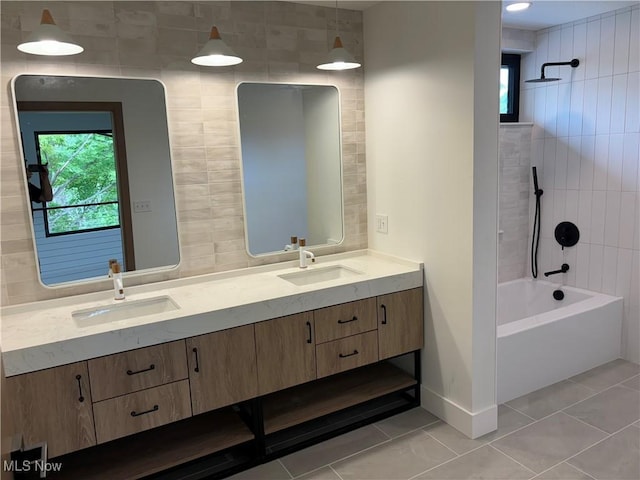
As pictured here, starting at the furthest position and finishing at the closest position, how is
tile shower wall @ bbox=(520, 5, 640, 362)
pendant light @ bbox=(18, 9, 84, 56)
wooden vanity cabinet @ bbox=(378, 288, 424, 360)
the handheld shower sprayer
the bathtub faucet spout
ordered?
the handheld shower sprayer, the bathtub faucet spout, tile shower wall @ bbox=(520, 5, 640, 362), wooden vanity cabinet @ bbox=(378, 288, 424, 360), pendant light @ bbox=(18, 9, 84, 56)

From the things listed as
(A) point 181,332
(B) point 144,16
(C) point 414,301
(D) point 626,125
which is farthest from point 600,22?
(A) point 181,332

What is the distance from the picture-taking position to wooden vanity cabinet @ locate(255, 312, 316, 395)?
94.0 inches

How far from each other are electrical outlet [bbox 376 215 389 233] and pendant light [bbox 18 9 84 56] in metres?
1.95

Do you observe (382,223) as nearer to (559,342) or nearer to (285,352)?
(285,352)

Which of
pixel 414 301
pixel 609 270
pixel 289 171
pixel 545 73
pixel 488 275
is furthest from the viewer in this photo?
pixel 545 73

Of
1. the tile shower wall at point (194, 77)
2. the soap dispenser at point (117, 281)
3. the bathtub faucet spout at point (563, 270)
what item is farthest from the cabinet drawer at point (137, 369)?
the bathtub faucet spout at point (563, 270)

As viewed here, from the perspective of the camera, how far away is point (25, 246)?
7.70 feet

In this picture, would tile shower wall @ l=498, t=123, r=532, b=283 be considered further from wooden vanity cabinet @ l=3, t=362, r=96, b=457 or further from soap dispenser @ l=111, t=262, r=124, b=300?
wooden vanity cabinet @ l=3, t=362, r=96, b=457

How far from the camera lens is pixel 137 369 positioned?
2.10 meters

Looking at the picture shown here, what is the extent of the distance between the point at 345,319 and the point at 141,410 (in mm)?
1098

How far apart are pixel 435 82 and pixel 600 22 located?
5.72ft

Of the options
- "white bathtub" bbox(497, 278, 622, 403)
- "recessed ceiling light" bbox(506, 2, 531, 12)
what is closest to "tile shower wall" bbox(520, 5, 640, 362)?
"white bathtub" bbox(497, 278, 622, 403)

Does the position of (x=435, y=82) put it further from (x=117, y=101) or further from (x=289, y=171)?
(x=117, y=101)

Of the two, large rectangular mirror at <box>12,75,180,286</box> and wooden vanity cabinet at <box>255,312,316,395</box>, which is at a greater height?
large rectangular mirror at <box>12,75,180,286</box>
